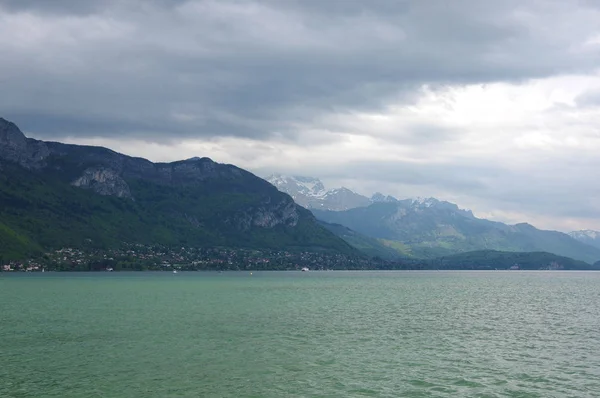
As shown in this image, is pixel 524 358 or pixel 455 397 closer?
pixel 455 397

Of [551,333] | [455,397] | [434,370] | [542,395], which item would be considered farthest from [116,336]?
[551,333]

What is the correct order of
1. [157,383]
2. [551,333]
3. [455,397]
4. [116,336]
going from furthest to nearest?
[551,333]
[116,336]
[157,383]
[455,397]

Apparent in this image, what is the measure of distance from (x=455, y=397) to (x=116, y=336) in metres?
60.2

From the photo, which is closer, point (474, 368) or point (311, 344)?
point (474, 368)

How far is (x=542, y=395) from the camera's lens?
5462cm

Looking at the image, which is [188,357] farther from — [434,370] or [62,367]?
[434,370]

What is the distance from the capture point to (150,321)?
118m

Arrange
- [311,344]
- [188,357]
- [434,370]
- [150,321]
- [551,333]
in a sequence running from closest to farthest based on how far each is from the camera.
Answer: [434,370] → [188,357] → [311,344] → [551,333] → [150,321]

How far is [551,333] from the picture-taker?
329 ft

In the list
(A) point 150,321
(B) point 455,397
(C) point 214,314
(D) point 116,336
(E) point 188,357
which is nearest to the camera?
(B) point 455,397

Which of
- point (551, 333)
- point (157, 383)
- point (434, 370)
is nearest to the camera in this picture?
point (157, 383)

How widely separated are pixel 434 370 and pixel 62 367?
141 feet

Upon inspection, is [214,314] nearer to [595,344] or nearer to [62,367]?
[62,367]

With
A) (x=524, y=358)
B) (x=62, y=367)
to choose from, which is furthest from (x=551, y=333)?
(x=62, y=367)
